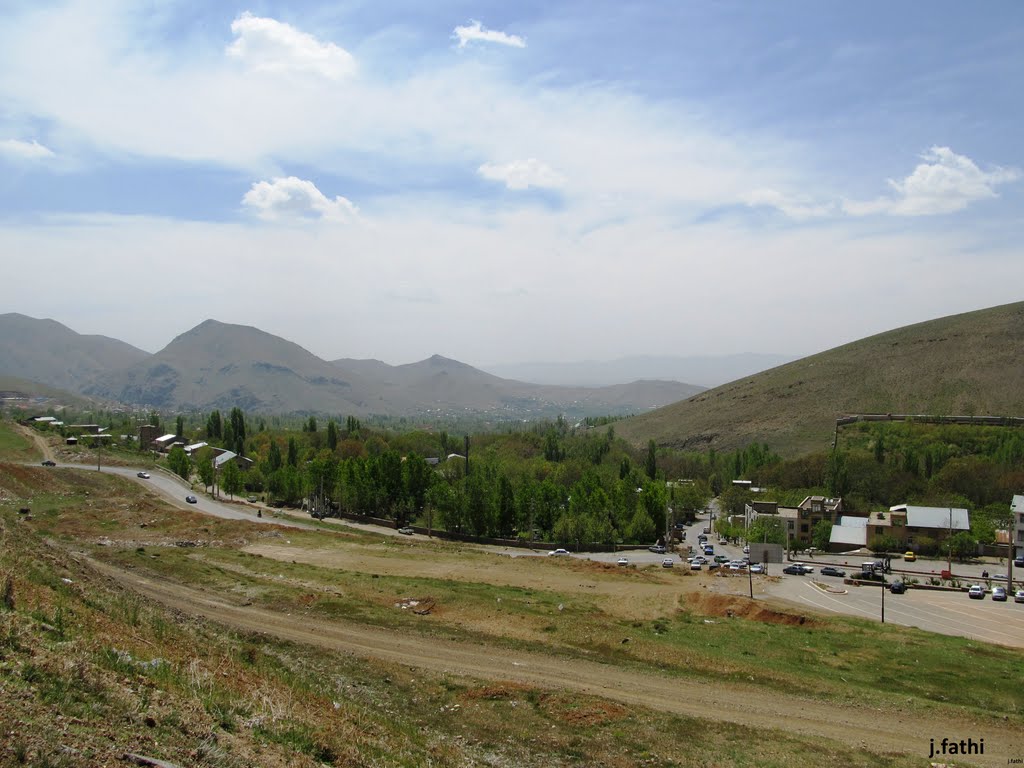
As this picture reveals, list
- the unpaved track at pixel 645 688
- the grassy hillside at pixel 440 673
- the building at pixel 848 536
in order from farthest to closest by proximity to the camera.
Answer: the building at pixel 848 536 < the unpaved track at pixel 645 688 < the grassy hillside at pixel 440 673

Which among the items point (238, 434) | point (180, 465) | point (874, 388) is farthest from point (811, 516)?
point (238, 434)

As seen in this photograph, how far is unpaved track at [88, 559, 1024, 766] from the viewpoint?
67.5 feet

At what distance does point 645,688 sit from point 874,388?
144 meters

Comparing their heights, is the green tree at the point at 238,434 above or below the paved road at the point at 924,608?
above

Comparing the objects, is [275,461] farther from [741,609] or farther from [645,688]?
[645,688]

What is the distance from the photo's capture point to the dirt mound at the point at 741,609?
3631 cm

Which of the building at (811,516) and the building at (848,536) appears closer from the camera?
the building at (848,536)

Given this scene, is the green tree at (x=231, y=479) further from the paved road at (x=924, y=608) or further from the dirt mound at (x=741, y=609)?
the paved road at (x=924, y=608)

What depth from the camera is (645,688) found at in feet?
77.9

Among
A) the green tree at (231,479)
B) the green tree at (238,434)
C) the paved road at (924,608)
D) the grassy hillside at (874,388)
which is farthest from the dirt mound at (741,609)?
the green tree at (238,434)

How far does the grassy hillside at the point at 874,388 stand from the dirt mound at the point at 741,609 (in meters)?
95.0

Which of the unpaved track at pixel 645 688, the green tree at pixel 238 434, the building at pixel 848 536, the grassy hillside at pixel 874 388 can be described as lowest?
the building at pixel 848 536

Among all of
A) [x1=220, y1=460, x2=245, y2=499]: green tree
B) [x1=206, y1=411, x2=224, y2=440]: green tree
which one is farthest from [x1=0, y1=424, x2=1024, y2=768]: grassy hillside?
[x1=206, y1=411, x2=224, y2=440]: green tree

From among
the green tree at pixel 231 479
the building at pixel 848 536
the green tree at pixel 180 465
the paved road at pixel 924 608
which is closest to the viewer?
the paved road at pixel 924 608
